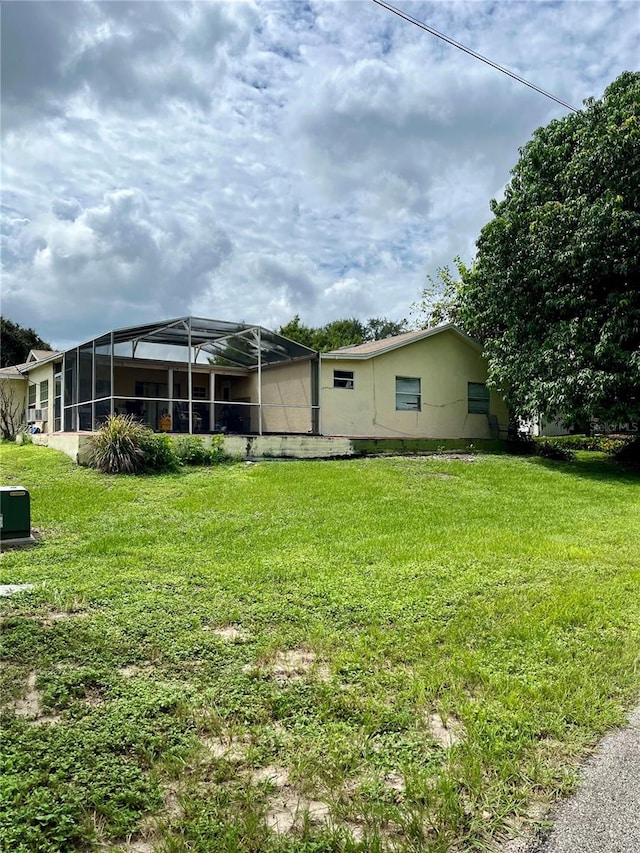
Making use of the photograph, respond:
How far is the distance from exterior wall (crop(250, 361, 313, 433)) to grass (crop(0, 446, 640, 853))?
10.4 meters

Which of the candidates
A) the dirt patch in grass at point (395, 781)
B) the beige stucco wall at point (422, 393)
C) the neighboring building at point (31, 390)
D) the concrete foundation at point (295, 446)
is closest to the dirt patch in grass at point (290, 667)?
the dirt patch in grass at point (395, 781)

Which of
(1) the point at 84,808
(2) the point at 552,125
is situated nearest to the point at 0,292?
(1) the point at 84,808

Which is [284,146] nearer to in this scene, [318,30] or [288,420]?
[318,30]

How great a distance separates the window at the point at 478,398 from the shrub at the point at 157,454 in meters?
11.7

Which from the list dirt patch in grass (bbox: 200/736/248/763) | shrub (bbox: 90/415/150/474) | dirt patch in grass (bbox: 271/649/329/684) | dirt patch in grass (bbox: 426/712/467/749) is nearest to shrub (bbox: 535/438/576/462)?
shrub (bbox: 90/415/150/474)

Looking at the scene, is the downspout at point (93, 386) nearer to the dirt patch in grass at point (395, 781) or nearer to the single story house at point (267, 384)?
the single story house at point (267, 384)

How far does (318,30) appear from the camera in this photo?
6891mm

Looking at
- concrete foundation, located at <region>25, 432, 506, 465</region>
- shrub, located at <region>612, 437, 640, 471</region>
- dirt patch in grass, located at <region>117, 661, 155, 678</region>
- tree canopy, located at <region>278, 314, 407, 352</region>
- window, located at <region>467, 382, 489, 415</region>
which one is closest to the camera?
dirt patch in grass, located at <region>117, 661, 155, 678</region>

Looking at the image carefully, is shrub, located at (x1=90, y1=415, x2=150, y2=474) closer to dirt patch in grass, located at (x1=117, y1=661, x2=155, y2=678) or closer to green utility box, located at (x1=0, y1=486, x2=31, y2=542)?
green utility box, located at (x1=0, y1=486, x2=31, y2=542)

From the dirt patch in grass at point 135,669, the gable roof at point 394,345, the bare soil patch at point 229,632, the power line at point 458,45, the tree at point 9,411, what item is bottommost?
the bare soil patch at point 229,632

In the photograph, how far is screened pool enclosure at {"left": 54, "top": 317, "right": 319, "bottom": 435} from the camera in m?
14.5

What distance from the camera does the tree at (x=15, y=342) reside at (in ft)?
114

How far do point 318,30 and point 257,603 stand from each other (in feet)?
23.1

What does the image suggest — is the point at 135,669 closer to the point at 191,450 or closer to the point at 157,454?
the point at 157,454
